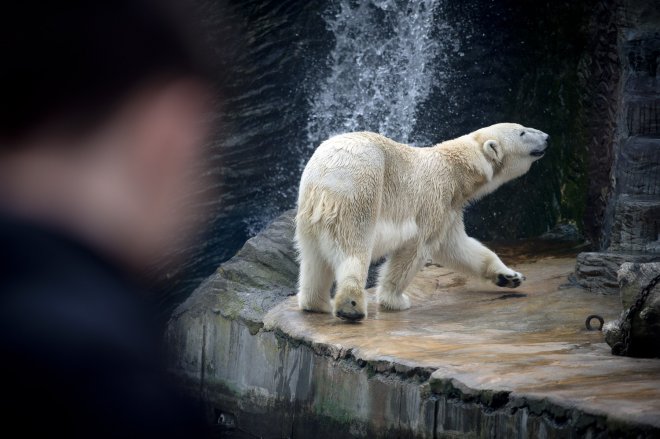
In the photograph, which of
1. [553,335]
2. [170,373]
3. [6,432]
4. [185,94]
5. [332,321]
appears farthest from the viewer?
[185,94]

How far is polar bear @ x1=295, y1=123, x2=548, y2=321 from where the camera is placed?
4.92 meters

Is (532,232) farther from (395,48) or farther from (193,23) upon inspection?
(193,23)

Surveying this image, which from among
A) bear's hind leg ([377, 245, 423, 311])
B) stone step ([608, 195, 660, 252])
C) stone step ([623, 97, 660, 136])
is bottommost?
bear's hind leg ([377, 245, 423, 311])

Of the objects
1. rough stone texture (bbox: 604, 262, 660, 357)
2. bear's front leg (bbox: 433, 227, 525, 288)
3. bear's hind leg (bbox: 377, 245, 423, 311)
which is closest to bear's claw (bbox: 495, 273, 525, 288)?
bear's front leg (bbox: 433, 227, 525, 288)

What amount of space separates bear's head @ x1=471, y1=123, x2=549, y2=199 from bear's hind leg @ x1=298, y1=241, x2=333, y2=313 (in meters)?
1.34

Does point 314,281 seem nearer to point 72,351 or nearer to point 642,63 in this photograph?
point 72,351

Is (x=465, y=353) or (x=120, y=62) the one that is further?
(x=120, y=62)

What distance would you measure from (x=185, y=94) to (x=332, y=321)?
138 inches

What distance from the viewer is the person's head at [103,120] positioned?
6691mm

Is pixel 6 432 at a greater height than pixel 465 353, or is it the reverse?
pixel 465 353

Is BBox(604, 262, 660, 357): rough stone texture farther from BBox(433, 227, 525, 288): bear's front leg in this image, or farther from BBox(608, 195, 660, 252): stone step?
BBox(608, 195, 660, 252): stone step

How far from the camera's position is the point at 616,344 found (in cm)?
387

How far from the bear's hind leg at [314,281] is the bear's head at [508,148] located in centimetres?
134

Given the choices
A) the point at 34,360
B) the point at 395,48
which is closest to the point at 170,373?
the point at 34,360
